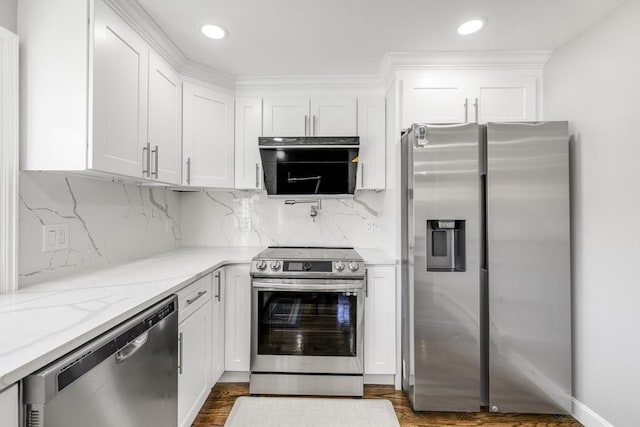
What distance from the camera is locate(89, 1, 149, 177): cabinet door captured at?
55.2 inches

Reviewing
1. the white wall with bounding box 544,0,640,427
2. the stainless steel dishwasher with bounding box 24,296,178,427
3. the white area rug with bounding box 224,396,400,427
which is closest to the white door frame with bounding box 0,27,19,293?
the stainless steel dishwasher with bounding box 24,296,178,427

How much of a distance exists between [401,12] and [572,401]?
2.58m

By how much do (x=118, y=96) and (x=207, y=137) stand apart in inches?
36.2

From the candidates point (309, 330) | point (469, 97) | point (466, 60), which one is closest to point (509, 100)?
point (469, 97)

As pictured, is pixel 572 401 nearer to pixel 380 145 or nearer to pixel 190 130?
pixel 380 145

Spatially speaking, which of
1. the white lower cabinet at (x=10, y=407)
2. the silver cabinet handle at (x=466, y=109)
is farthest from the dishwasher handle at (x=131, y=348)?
the silver cabinet handle at (x=466, y=109)

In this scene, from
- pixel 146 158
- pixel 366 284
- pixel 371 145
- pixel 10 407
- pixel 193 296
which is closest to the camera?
pixel 10 407

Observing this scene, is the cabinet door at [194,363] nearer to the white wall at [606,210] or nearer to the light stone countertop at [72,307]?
the light stone countertop at [72,307]

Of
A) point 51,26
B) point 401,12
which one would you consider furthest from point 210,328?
point 401,12

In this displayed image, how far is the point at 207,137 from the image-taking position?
2.46m

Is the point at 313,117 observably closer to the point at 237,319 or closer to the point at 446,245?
the point at 446,245

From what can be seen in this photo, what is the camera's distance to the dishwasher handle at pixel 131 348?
1.06m

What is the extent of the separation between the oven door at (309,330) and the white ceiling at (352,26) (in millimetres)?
1617

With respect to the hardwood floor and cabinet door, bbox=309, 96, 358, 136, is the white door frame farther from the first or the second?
cabinet door, bbox=309, 96, 358, 136
